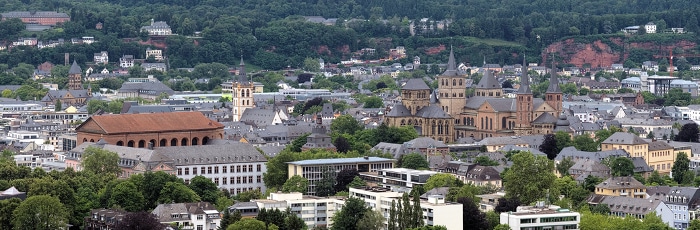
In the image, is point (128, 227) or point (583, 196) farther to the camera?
point (583, 196)

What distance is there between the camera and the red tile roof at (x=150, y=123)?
113m

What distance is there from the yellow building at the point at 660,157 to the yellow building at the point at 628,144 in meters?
0.40

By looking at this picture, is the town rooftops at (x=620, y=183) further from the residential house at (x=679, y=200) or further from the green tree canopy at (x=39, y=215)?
the green tree canopy at (x=39, y=215)

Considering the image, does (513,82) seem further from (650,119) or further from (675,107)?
(650,119)

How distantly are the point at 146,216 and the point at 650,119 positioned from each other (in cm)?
6970

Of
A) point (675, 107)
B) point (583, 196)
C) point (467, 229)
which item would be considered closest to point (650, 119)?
point (675, 107)

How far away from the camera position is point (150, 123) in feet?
375

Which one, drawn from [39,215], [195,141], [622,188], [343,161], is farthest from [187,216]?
[195,141]

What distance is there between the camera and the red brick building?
369 feet

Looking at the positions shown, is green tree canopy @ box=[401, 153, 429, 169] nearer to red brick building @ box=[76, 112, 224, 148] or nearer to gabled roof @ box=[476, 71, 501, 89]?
red brick building @ box=[76, 112, 224, 148]

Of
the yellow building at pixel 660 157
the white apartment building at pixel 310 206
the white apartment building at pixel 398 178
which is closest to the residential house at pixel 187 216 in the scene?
the white apartment building at pixel 310 206

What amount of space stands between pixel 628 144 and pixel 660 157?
84.3 inches

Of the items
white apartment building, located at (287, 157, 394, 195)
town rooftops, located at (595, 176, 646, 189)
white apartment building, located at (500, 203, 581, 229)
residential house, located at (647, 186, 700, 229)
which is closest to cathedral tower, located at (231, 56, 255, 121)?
white apartment building, located at (287, 157, 394, 195)

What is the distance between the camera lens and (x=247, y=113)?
479ft
